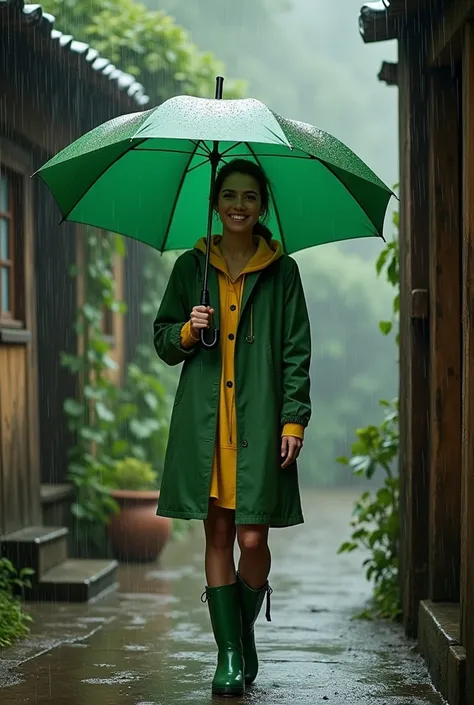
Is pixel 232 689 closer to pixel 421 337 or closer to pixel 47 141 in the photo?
pixel 421 337

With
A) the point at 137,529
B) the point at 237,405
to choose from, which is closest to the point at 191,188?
the point at 237,405

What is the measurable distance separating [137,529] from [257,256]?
475cm

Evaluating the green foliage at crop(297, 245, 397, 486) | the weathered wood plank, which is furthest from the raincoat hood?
the green foliage at crop(297, 245, 397, 486)

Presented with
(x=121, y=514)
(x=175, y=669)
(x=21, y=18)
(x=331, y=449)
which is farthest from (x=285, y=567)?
(x=331, y=449)

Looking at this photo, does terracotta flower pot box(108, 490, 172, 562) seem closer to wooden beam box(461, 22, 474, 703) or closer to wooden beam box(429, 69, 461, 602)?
wooden beam box(429, 69, 461, 602)

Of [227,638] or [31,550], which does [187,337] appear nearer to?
[227,638]

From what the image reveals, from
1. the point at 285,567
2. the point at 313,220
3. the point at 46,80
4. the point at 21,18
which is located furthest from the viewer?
the point at 285,567

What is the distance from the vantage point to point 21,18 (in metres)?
5.56

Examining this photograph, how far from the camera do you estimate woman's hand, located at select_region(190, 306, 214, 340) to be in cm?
406

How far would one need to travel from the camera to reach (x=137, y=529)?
28.6 ft

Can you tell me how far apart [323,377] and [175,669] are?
1322 cm

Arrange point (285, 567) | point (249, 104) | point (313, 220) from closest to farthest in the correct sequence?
point (249, 104) → point (313, 220) → point (285, 567)

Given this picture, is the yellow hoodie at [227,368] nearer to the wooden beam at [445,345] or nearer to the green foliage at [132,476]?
the wooden beam at [445,345]

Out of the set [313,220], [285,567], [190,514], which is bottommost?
[285,567]
